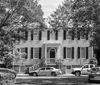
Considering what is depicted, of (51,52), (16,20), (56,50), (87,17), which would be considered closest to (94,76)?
(87,17)

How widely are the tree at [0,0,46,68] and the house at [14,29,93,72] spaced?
23554 millimetres

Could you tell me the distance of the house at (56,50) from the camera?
48062mm

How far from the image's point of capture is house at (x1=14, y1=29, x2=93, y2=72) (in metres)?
Result: 48.1

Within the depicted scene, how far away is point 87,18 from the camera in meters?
22.1

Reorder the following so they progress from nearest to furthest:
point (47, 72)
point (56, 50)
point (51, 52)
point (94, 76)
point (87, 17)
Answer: point (87, 17) → point (94, 76) → point (47, 72) → point (56, 50) → point (51, 52)

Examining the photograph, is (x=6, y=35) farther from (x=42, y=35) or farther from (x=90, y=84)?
(x=42, y=35)

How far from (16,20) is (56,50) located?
26878 millimetres

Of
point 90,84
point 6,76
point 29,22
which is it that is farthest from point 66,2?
point 6,76

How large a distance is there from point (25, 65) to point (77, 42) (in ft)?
35.9

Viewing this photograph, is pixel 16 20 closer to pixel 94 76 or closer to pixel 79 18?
pixel 79 18

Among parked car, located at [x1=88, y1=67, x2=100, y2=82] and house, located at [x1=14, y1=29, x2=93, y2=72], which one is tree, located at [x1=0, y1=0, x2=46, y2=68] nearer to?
parked car, located at [x1=88, y1=67, x2=100, y2=82]

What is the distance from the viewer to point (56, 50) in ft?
159

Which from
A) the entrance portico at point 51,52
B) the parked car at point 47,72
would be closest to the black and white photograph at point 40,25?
the parked car at point 47,72

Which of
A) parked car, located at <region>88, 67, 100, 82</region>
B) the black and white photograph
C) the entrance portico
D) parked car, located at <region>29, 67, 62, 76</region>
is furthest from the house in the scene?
parked car, located at <region>88, 67, 100, 82</region>
